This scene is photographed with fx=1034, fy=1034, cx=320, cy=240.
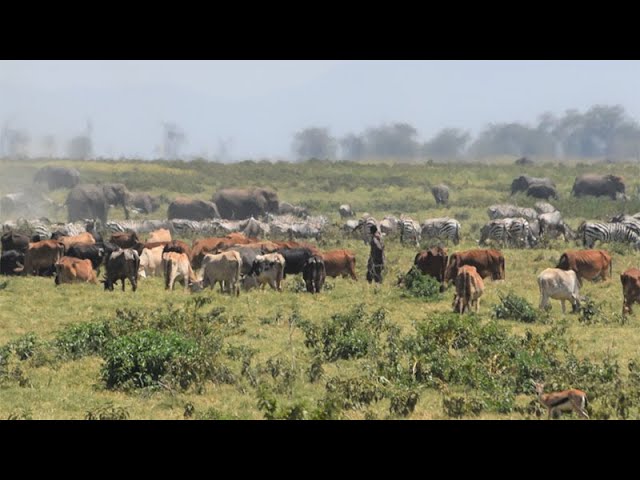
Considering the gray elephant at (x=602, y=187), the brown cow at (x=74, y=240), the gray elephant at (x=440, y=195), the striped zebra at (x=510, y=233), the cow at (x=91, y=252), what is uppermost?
the gray elephant at (x=602, y=187)

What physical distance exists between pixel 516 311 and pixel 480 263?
4493mm

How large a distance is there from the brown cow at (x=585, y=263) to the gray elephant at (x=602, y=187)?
108ft

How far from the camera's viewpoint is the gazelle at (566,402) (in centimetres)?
1132

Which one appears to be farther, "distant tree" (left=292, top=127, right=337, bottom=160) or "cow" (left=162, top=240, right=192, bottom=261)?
"distant tree" (left=292, top=127, right=337, bottom=160)

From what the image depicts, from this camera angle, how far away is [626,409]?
38.7ft

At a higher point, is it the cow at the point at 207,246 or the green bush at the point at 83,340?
the cow at the point at 207,246

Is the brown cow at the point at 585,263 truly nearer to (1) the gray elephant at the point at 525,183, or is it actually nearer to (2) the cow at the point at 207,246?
(2) the cow at the point at 207,246

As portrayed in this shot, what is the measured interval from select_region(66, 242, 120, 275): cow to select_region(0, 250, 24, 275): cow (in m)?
1.21

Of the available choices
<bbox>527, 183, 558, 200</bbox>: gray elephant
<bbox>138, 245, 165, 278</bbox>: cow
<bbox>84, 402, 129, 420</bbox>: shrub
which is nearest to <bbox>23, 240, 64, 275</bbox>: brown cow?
<bbox>138, 245, 165, 278</bbox>: cow

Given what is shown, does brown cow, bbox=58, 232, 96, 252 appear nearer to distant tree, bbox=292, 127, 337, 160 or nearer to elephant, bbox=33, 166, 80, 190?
elephant, bbox=33, 166, 80, 190

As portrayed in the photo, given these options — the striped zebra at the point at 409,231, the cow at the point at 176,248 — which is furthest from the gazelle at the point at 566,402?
the striped zebra at the point at 409,231

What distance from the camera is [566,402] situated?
11.5m

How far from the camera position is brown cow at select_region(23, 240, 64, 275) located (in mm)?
25594
